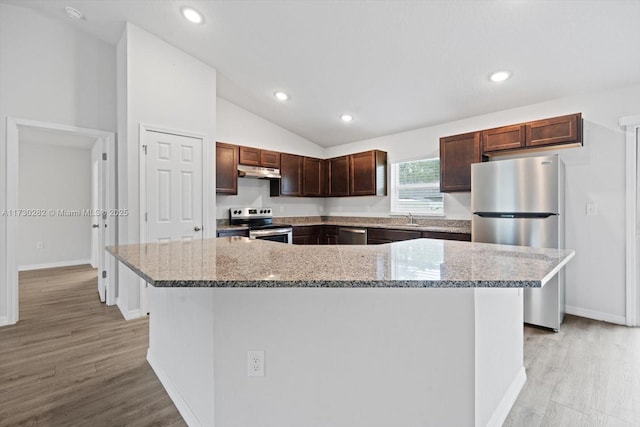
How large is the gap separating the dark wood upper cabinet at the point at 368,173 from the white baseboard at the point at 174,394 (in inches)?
140

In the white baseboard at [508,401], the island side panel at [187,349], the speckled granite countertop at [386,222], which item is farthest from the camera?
the speckled granite countertop at [386,222]

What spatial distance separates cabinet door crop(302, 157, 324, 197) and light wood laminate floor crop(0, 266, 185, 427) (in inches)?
121

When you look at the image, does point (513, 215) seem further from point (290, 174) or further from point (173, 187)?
point (173, 187)

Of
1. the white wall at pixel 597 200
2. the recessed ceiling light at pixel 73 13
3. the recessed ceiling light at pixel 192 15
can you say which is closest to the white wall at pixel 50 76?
the recessed ceiling light at pixel 73 13

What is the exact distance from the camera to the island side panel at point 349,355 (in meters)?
1.31

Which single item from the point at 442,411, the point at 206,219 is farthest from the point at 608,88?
the point at 206,219

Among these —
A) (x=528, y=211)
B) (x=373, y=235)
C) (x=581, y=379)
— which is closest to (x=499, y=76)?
(x=528, y=211)

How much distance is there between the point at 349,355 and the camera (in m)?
1.34

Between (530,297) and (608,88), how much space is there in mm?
2182

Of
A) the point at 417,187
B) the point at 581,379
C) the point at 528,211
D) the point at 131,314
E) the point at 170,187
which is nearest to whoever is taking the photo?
the point at 581,379

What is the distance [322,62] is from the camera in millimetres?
3346

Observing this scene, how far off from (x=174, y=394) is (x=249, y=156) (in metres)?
3.33

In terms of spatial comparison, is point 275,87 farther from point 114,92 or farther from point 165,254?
point 165,254

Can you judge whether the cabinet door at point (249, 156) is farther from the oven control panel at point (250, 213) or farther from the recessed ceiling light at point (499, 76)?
the recessed ceiling light at point (499, 76)
